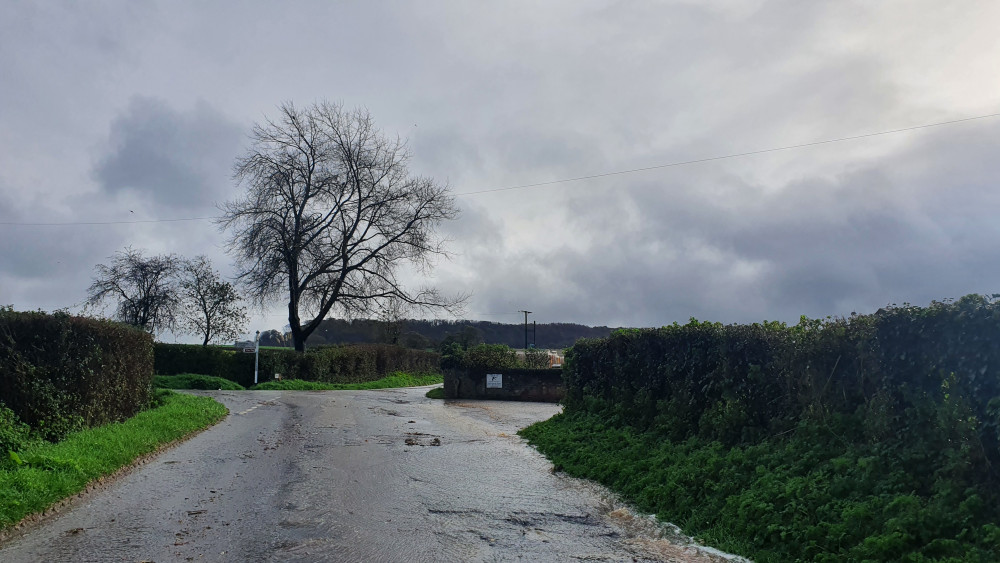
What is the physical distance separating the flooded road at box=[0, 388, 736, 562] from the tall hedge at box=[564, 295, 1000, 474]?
6.71 feet

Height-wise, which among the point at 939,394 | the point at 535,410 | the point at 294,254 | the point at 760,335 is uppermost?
the point at 294,254

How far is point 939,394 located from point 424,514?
16.3 ft

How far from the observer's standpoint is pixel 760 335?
9.24 m

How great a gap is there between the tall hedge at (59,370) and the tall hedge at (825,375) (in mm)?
9098

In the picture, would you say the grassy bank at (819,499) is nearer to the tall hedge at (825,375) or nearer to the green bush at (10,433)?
the tall hedge at (825,375)

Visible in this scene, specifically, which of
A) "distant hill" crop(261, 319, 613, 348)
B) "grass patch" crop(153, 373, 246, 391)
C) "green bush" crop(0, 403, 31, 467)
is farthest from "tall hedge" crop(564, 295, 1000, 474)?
"distant hill" crop(261, 319, 613, 348)

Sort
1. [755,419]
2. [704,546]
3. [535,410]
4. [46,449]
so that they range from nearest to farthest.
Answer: [704,546] → [755,419] → [46,449] → [535,410]

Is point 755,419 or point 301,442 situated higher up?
point 755,419

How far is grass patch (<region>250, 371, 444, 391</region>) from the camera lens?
37.0 m

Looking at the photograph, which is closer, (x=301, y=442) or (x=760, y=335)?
(x=760, y=335)

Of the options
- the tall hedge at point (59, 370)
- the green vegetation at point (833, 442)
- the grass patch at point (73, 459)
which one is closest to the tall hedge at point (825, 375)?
the green vegetation at point (833, 442)

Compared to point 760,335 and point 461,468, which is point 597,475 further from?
point 760,335

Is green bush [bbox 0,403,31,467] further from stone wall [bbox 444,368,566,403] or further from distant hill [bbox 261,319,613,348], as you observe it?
distant hill [bbox 261,319,613,348]

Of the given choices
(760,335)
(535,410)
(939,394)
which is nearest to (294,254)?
(535,410)
